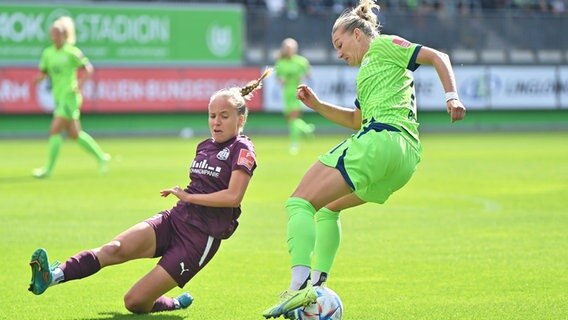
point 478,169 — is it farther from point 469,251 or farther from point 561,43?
point 561,43

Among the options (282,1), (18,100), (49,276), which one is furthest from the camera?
(282,1)

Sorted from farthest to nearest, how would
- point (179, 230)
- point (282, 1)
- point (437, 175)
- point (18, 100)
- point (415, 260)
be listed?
point (282, 1) < point (18, 100) < point (437, 175) < point (415, 260) < point (179, 230)

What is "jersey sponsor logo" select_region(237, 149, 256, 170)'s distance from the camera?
7.67 metres

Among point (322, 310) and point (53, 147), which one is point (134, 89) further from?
point (322, 310)

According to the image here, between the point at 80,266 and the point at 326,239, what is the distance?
1.64 m

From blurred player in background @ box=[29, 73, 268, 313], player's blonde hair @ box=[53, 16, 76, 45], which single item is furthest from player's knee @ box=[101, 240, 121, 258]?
player's blonde hair @ box=[53, 16, 76, 45]

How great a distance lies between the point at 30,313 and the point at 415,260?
157 inches

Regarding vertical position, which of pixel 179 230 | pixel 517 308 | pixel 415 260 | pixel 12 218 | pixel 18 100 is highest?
pixel 179 230

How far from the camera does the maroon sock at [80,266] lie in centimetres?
759

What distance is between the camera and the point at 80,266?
7.63 meters

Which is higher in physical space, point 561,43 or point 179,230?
point 179,230

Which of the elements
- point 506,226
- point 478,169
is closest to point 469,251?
point 506,226

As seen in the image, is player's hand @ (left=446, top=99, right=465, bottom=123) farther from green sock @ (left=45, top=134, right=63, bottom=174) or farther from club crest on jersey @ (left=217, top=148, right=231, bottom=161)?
green sock @ (left=45, top=134, right=63, bottom=174)

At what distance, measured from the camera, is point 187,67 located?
1382 inches
